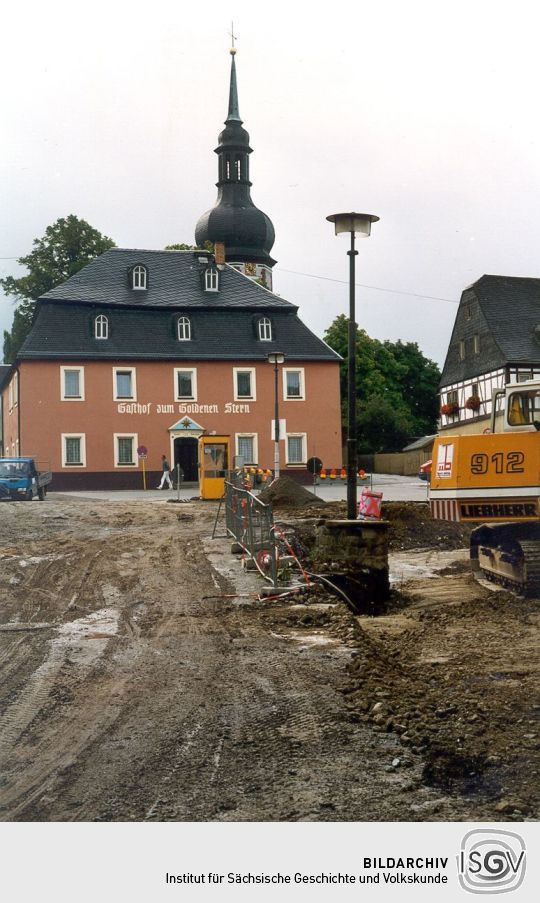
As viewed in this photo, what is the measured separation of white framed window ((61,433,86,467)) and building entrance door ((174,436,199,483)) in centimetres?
496

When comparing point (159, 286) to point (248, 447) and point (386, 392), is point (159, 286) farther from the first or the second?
point (386, 392)

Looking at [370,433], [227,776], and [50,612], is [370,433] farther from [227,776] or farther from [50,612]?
[227,776]

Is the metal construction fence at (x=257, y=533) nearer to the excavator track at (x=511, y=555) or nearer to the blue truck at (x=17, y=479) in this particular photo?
the excavator track at (x=511, y=555)

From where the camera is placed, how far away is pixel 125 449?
2124 inches

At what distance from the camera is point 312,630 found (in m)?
11.2

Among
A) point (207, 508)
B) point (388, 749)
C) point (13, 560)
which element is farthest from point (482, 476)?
point (207, 508)

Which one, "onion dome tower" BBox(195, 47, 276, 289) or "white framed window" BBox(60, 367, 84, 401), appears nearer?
"white framed window" BBox(60, 367, 84, 401)

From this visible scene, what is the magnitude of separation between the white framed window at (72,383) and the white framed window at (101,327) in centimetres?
222

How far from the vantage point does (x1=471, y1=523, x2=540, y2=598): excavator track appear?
44.2ft

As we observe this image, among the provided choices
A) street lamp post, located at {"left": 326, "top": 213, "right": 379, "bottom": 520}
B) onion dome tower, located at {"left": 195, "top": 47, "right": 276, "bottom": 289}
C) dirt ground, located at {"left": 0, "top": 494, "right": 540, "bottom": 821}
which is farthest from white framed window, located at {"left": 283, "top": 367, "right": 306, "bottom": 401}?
street lamp post, located at {"left": 326, "top": 213, "right": 379, "bottom": 520}

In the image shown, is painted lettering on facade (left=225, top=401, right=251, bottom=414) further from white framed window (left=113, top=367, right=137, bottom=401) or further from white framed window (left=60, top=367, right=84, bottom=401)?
white framed window (left=60, top=367, right=84, bottom=401)

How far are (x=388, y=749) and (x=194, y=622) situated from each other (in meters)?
5.74
